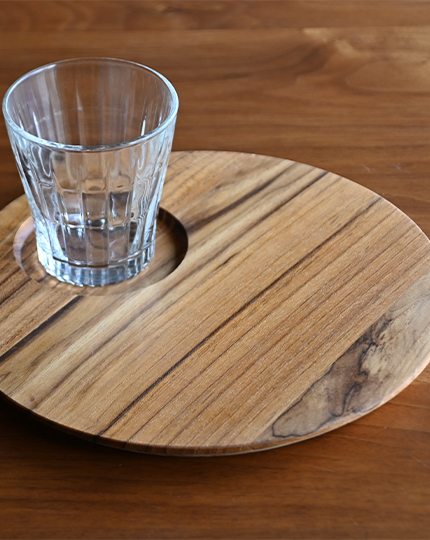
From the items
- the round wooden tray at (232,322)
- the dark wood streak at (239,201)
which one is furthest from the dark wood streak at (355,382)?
the dark wood streak at (239,201)

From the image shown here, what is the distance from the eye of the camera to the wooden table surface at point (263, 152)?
391mm

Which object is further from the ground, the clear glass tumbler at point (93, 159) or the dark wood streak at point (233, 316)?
the clear glass tumbler at point (93, 159)

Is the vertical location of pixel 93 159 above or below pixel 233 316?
above

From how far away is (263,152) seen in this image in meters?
0.69

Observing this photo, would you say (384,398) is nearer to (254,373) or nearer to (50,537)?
(254,373)

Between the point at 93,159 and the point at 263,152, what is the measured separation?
0.28m

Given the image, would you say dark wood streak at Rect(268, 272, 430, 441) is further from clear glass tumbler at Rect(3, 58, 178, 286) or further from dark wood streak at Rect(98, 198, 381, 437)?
clear glass tumbler at Rect(3, 58, 178, 286)

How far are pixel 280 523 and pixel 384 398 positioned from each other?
10 cm

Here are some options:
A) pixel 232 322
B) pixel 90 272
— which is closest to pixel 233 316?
pixel 232 322

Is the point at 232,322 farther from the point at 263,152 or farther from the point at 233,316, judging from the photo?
the point at 263,152

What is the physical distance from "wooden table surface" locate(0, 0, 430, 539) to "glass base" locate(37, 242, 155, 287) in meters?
0.12

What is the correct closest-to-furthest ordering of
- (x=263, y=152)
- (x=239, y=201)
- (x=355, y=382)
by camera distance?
(x=355, y=382) < (x=239, y=201) < (x=263, y=152)

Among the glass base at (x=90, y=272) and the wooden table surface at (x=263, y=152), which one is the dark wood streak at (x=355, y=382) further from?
the glass base at (x=90, y=272)

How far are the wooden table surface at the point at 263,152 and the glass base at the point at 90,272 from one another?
12 centimetres
